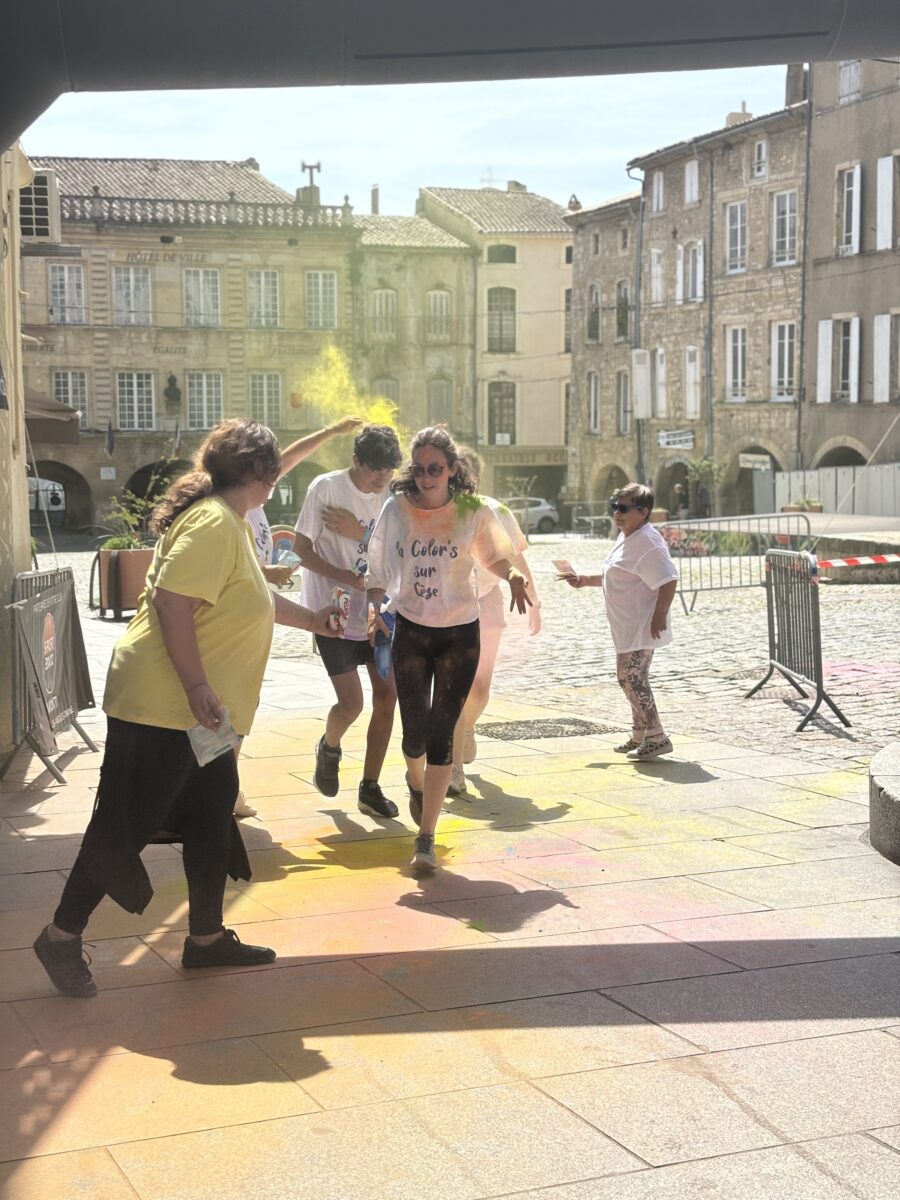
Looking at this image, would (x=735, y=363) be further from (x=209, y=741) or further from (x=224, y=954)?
(x=209, y=741)

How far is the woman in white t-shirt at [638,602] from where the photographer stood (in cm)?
888

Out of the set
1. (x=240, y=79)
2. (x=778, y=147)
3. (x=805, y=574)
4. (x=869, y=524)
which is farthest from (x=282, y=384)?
(x=240, y=79)

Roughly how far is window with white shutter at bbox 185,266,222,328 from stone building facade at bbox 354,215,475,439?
5.56 meters

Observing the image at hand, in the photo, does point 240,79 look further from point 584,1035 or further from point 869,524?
point 869,524

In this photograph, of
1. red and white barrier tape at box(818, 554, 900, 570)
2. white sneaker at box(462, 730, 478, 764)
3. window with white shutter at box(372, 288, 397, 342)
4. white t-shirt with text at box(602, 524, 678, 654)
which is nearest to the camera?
white sneaker at box(462, 730, 478, 764)

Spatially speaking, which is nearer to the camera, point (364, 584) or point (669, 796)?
point (364, 584)

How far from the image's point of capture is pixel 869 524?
99.6 ft

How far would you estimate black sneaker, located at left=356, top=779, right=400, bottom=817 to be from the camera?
7465 millimetres

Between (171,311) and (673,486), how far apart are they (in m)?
20.2

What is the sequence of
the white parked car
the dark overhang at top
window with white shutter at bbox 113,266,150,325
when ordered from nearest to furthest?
the dark overhang at top < the white parked car < window with white shutter at bbox 113,266,150,325

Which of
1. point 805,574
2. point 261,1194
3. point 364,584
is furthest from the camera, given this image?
point 805,574

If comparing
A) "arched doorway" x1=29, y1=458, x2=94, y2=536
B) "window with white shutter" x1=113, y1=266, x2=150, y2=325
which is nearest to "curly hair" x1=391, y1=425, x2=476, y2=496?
"arched doorway" x1=29, y1=458, x2=94, y2=536

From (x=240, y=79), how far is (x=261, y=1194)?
3707 mm

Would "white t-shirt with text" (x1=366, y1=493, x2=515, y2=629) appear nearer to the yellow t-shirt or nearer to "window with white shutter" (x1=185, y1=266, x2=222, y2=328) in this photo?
the yellow t-shirt
